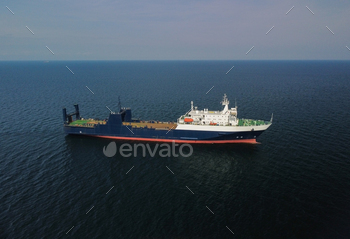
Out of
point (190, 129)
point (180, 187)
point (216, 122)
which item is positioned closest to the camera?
point (180, 187)

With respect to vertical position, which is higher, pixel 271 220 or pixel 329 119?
pixel 329 119

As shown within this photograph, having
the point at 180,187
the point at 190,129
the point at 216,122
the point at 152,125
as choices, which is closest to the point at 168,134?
the point at 190,129

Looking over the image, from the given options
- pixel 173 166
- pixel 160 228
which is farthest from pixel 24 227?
pixel 173 166

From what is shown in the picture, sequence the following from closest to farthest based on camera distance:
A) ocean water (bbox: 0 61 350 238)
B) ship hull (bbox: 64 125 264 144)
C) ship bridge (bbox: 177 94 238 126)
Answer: ocean water (bbox: 0 61 350 238), ship hull (bbox: 64 125 264 144), ship bridge (bbox: 177 94 238 126)

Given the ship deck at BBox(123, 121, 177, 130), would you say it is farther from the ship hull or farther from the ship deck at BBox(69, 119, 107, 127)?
the ship deck at BBox(69, 119, 107, 127)

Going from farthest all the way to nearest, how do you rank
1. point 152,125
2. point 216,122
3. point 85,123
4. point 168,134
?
point 85,123, point 152,125, point 216,122, point 168,134

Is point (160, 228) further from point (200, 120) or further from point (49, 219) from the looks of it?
point (200, 120)

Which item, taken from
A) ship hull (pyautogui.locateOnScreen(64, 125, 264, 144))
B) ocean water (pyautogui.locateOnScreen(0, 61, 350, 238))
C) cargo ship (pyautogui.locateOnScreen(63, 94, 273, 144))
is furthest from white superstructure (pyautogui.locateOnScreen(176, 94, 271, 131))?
ocean water (pyautogui.locateOnScreen(0, 61, 350, 238))

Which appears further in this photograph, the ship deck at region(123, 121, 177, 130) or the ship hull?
the ship deck at region(123, 121, 177, 130)

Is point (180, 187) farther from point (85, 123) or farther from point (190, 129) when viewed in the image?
point (85, 123)
